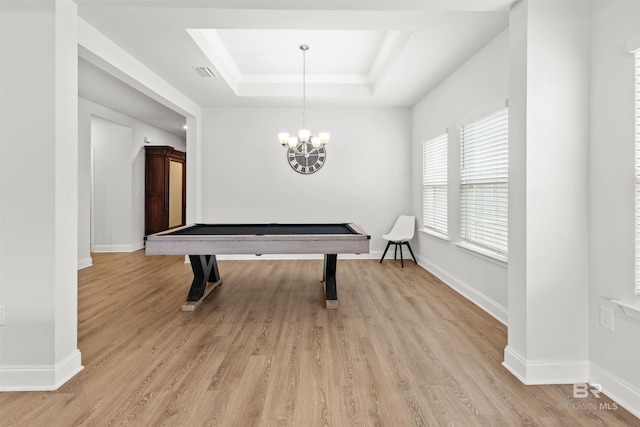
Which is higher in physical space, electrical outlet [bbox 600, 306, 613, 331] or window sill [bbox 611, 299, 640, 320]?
window sill [bbox 611, 299, 640, 320]

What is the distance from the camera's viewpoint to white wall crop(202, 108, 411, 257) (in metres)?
6.25

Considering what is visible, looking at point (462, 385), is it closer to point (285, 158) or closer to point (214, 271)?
point (214, 271)

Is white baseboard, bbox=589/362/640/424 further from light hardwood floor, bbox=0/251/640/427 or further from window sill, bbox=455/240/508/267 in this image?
window sill, bbox=455/240/508/267

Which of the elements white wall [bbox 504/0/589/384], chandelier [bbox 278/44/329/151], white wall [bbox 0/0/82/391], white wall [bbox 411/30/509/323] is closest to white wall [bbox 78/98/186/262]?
chandelier [bbox 278/44/329/151]

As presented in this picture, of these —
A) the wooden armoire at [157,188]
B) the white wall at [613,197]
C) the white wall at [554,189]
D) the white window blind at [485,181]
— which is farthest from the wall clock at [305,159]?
the white wall at [613,197]

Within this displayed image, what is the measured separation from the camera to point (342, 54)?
460 centimetres

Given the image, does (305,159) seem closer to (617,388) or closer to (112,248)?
(112,248)

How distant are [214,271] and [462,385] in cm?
318

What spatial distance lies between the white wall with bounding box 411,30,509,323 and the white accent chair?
15 centimetres

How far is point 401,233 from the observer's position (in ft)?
19.8

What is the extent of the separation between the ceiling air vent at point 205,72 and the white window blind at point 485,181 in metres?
3.17

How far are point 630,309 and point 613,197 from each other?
0.62m

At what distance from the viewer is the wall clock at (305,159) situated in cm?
629

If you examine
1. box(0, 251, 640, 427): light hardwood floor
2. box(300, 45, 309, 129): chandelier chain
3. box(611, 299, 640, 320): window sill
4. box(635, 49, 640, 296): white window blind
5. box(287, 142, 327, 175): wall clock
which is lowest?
box(0, 251, 640, 427): light hardwood floor
